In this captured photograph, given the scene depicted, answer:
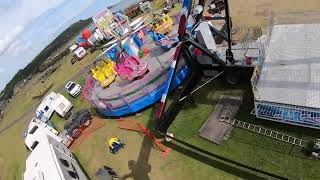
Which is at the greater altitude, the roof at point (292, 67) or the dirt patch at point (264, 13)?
the roof at point (292, 67)

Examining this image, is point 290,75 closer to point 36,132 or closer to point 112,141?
point 112,141

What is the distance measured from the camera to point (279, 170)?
1998cm

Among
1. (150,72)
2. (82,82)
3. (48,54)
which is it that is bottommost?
(48,54)

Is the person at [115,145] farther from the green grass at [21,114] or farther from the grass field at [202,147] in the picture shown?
the green grass at [21,114]

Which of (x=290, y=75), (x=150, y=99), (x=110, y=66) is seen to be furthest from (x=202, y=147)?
(x=110, y=66)

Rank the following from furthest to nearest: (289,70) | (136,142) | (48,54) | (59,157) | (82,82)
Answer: (48,54) → (82,82) → (136,142) → (59,157) → (289,70)

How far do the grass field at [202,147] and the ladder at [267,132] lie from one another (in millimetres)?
315

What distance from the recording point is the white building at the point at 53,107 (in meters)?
34.7

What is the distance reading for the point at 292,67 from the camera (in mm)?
22359

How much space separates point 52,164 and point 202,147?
976 cm

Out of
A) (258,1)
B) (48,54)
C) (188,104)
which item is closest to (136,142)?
(188,104)

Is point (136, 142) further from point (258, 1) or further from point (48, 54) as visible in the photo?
point (48, 54)

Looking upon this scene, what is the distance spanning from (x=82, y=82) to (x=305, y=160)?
2524cm

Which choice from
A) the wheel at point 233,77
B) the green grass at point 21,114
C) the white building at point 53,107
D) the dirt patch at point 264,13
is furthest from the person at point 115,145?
the dirt patch at point 264,13
